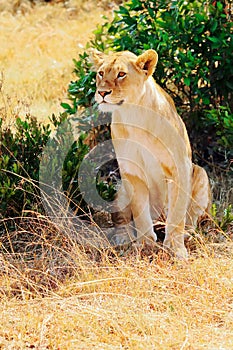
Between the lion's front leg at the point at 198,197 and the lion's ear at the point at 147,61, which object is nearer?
the lion's ear at the point at 147,61

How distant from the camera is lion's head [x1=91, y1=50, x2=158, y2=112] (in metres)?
5.26

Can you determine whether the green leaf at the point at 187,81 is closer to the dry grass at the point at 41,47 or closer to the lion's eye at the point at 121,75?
the lion's eye at the point at 121,75

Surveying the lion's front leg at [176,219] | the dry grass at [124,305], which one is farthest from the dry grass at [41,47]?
the dry grass at [124,305]

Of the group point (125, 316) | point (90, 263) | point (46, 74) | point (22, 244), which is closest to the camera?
point (125, 316)

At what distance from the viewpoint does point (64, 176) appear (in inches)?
240

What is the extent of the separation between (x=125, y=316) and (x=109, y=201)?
1911mm

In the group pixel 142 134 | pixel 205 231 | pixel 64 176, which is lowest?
pixel 205 231

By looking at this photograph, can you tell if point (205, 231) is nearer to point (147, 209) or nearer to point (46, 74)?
point (147, 209)

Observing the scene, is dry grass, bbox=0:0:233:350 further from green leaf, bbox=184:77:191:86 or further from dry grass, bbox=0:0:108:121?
dry grass, bbox=0:0:108:121

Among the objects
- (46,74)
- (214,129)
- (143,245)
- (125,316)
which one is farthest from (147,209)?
(46,74)

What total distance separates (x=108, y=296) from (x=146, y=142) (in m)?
1.25

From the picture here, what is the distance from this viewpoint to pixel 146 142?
5527mm

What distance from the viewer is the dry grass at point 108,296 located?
4.33 metres

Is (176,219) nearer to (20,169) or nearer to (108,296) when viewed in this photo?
(108,296)
